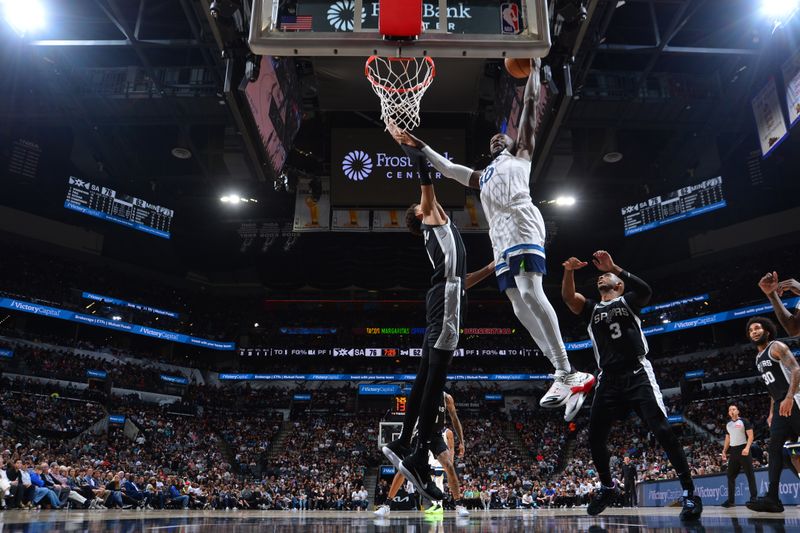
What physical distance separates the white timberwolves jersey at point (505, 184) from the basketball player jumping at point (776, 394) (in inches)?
133

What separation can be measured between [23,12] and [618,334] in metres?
13.5

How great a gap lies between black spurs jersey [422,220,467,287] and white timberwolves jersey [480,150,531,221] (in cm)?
35

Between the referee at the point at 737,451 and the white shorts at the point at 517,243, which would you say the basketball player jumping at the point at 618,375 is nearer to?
the white shorts at the point at 517,243

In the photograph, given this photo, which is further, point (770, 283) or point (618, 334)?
point (770, 283)

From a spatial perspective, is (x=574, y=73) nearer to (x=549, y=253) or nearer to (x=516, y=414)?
(x=549, y=253)

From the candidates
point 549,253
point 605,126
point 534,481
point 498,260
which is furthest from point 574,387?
point 549,253

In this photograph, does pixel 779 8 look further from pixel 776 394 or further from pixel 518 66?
pixel 518 66

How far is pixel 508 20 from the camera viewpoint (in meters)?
5.25

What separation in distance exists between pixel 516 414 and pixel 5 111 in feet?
93.9

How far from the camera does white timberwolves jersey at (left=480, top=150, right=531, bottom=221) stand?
430 centimetres

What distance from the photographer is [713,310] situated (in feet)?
96.1

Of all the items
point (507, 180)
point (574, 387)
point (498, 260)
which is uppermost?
point (507, 180)

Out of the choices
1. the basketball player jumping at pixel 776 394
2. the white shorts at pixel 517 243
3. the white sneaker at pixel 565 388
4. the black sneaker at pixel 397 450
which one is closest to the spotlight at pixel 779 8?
the basketball player jumping at pixel 776 394

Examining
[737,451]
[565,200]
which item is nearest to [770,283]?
[737,451]
